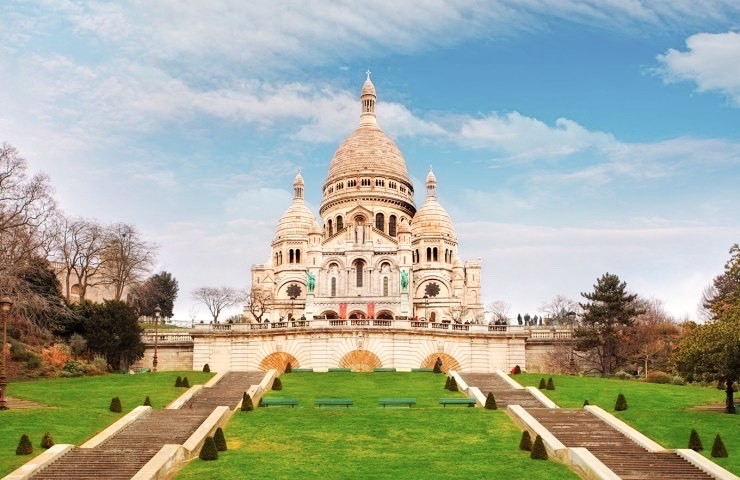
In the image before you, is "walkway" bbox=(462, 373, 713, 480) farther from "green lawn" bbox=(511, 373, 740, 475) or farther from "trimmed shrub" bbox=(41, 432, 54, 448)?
"trimmed shrub" bbox=(41, 432, 54, 448)

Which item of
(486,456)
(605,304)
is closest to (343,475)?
(486,456)

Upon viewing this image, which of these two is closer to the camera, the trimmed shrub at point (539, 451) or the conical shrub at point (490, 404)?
the trimmed shrub at point (539, 451)

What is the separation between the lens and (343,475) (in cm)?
2630

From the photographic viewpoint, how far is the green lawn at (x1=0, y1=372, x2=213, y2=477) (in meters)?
30.9

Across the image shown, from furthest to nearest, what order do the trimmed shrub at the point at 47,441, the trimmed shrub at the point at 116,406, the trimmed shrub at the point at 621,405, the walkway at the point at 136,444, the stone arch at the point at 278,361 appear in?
the stone arch at the point at 278,361, the trimmed shrub at the point at 621,405, the trimmed shrub at the point at 116,406, the trimmed shrub at the point at 47,441, the walkway at the point at 136,444

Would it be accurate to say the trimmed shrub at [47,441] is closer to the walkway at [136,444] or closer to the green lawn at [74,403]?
the green lawn at [74,403]

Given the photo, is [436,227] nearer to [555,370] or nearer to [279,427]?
[555,370]

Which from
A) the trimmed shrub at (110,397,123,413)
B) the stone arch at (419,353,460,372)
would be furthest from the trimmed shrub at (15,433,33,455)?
the stone arch at (419,353,460,372)

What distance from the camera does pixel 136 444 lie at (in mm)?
30812

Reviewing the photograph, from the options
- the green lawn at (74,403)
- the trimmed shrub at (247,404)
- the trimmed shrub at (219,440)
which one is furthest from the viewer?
the trimmed shrub at (247,404)

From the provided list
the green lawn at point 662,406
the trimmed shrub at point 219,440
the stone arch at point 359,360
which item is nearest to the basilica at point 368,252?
the stone arch at point 359,360

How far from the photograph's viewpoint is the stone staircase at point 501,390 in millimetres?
39781

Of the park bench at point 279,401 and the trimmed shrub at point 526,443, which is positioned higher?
the park bench at point 279,401

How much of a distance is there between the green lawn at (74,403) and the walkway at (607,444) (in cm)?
1737
